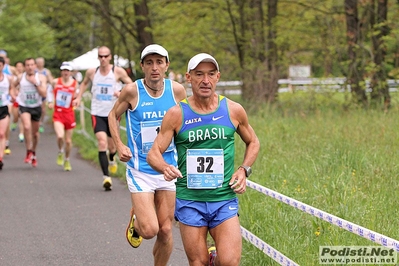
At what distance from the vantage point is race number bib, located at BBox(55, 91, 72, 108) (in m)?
16.6

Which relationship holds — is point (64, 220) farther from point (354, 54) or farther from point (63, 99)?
point (354, 54)

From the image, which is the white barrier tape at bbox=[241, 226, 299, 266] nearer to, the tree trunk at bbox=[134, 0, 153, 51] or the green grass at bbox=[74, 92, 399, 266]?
the green grass at bbox=[74, 92, 399, 266]

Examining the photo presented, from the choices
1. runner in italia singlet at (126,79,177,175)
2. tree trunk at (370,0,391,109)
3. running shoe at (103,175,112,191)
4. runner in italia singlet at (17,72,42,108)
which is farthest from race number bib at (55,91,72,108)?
runner in italia singlet at (126,79,177,175)

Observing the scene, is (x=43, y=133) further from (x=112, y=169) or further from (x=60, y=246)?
(x=60, y=246)

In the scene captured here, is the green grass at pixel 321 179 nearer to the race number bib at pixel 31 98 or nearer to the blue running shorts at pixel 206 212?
the blue running shorts at pixel 206 212

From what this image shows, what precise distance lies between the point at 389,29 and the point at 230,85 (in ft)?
18.1

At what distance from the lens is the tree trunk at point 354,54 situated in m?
20.8

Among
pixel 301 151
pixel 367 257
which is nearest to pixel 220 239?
pixel 367 257

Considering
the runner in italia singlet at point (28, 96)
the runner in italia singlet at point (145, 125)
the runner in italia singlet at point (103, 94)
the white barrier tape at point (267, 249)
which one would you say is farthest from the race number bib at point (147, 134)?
the runner in italia singlet at point (28, 96)

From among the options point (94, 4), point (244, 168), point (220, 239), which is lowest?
point (220, 239)

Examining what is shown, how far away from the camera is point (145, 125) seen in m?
7.71

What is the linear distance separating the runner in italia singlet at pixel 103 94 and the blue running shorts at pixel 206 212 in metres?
7.44

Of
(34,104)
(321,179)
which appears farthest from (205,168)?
(34,104)

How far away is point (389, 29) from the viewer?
2080 cm
